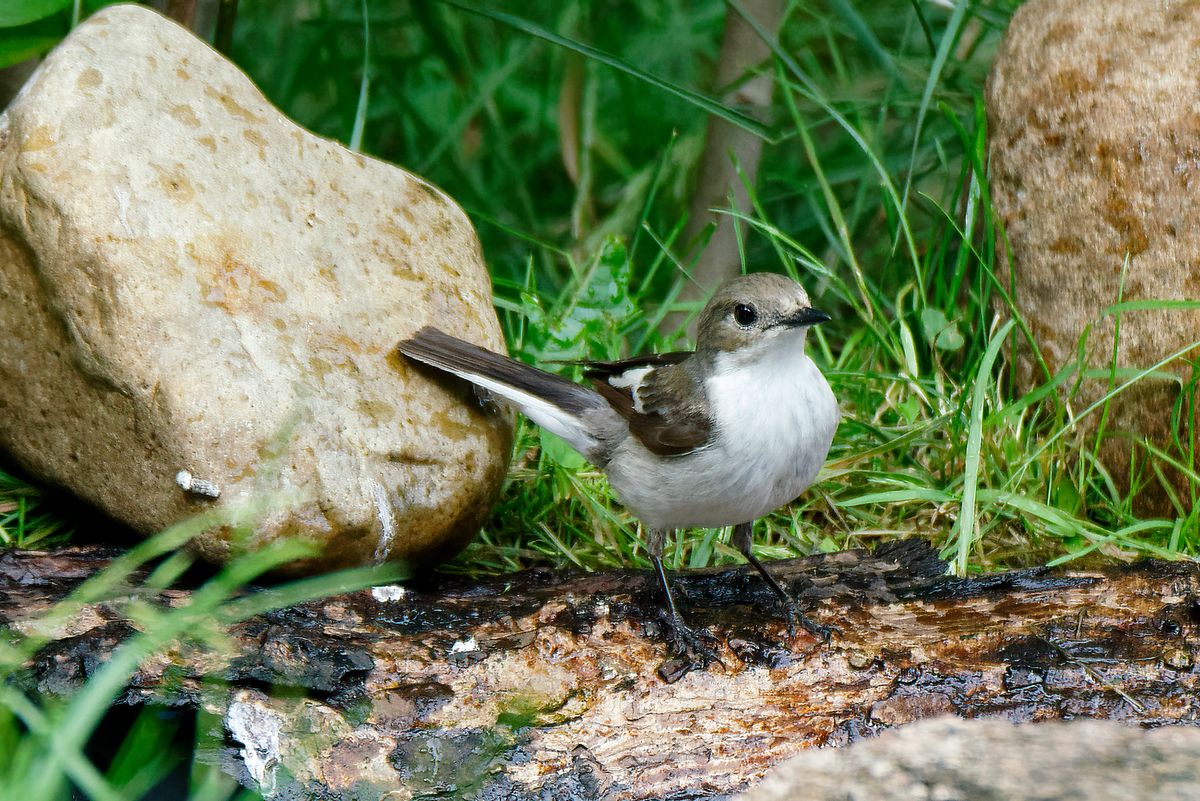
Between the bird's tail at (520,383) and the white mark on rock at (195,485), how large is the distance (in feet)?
2.52

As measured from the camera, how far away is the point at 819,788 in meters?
Result: 2.94

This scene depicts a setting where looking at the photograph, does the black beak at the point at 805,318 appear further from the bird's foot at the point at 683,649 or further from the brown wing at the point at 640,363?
the bird's foot at the point at 683,649

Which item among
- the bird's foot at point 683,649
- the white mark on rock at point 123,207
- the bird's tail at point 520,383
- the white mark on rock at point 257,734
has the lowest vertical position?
the white mark on rock at point 257,734

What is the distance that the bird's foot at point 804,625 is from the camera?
136 inches

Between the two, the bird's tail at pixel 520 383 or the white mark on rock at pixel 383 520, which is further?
the bird's tail at pixel 520 383

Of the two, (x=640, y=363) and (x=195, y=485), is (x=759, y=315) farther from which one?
(x=195, y=485)

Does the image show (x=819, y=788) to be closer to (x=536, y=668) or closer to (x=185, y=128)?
(x=536, y=668)

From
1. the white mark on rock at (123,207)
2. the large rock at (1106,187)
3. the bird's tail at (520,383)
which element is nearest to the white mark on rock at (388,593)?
the bird's tail at (520,383)

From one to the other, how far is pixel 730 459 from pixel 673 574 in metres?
0.59

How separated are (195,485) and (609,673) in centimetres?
124

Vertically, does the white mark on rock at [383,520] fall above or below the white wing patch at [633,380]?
below

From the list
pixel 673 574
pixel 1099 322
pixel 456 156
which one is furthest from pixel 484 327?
pixel 456 156

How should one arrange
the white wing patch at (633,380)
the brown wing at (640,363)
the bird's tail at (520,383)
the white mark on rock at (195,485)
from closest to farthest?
1. the white mark on rock at (195,485)
2. the bird's tail at (520,383)
3. the white wing patch at (633,380)
4. the brown wing at (640,363)

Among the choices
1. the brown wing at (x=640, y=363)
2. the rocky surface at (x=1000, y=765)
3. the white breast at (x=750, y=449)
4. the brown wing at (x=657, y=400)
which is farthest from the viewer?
the brown wing at (x=640, y=363)
